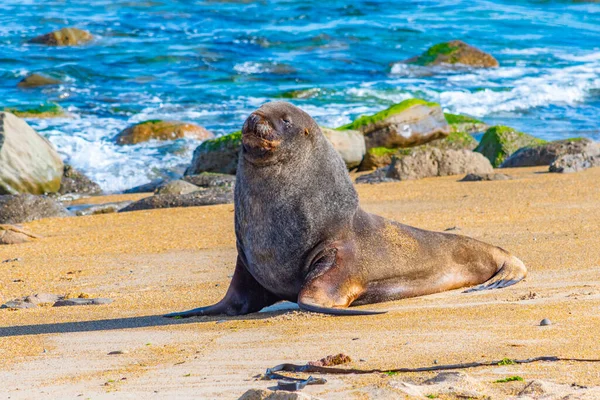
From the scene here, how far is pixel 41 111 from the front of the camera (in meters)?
21.2

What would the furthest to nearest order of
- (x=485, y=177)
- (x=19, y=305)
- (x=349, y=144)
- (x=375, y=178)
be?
1. (x=349, y=144)
2. (x=375, y=178)
3. (x=485, y=177)
4. (x=19, y=305)

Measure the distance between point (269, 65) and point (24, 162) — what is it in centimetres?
1342

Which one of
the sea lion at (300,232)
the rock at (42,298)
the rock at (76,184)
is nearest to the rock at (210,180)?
the rock at (76,184)

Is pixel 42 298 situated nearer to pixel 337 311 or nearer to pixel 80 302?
pixel 80 302

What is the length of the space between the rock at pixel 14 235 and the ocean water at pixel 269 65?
5644mm

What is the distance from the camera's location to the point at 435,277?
21.3 ft

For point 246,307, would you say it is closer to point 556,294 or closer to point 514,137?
point 556,294

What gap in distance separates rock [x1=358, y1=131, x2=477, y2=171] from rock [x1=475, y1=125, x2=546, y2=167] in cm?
79

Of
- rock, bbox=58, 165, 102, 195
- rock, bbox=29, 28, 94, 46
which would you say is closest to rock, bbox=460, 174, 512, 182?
rock, bbox=58, 165, 102, 195

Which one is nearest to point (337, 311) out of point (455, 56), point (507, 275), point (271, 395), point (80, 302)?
point (507, 275)

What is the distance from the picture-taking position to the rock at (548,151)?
1433 cm

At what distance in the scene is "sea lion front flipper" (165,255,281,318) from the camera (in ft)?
19.2

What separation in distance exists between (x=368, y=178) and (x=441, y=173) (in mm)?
1001

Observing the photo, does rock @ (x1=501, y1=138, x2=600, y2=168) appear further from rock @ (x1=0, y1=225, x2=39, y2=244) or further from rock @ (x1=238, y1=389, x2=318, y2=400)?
rock @ (x1=238, y1=389, x2=318, y2=400)
